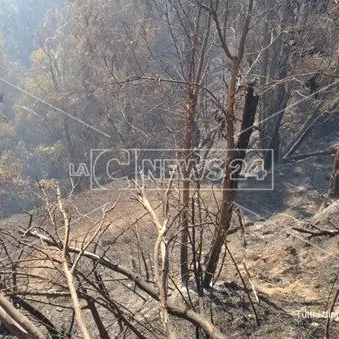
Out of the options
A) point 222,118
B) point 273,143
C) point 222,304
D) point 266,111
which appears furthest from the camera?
point 273,143

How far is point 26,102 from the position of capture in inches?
1145

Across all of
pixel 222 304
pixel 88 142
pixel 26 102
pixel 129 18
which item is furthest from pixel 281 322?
pixel 26 102

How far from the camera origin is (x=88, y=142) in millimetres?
22141

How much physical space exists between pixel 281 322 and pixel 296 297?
88 cm

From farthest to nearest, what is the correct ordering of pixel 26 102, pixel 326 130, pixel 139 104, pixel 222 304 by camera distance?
pixel 26 102 → pixel 139 104 → pixel 326 130 → pixel 222 304

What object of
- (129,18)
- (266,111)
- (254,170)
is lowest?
(254,170)

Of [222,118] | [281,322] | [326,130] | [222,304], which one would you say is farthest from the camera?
[326,130]

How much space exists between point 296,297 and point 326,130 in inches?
462

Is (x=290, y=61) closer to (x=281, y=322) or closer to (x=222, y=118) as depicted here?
(x=222, y=118)

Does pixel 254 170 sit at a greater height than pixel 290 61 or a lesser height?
lesser

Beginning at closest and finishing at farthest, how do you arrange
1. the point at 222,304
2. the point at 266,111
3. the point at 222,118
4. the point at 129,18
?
the point at 222,304 < the point at 222,118 < the point at 266,111 < the point at 129,18

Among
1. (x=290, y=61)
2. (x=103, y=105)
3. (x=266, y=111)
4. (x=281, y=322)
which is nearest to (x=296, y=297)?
(x=281, y=322)

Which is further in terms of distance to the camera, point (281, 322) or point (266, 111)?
point (266, 111)

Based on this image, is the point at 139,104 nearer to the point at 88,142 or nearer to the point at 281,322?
the point at 88,142
